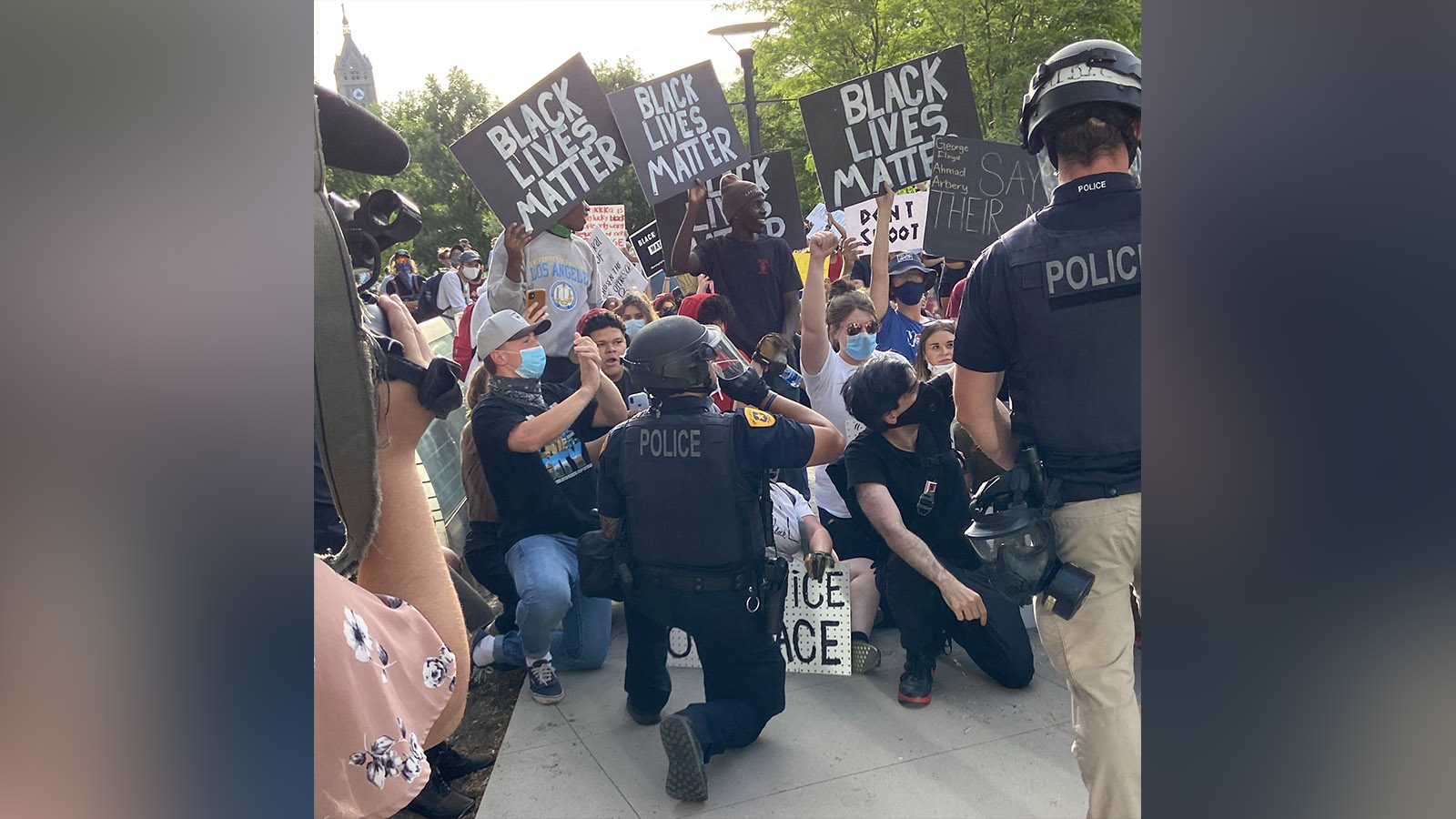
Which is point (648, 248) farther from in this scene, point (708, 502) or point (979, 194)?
point (708, 502)

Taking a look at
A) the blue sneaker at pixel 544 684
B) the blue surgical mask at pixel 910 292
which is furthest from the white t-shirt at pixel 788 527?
the blue surgical mask at pixel 910 292

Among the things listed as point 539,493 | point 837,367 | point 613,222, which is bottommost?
point 539,493

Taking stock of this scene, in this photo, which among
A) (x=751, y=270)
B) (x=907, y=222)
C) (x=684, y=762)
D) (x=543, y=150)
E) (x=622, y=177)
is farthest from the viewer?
(x=622, y=177)

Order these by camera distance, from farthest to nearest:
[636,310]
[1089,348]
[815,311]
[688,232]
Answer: [636,310]
[688,232]
[815,311]
[1089,348]

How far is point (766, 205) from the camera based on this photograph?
256 inches

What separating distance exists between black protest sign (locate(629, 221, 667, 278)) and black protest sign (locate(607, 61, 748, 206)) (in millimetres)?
3274

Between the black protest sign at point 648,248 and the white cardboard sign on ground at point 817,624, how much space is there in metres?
5.90

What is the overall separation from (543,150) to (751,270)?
4.41 ft

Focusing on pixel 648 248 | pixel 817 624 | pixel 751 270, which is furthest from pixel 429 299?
pixel 817 624

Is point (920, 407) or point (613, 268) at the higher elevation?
point (613, 268)

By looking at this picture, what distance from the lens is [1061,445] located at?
2.60 m
